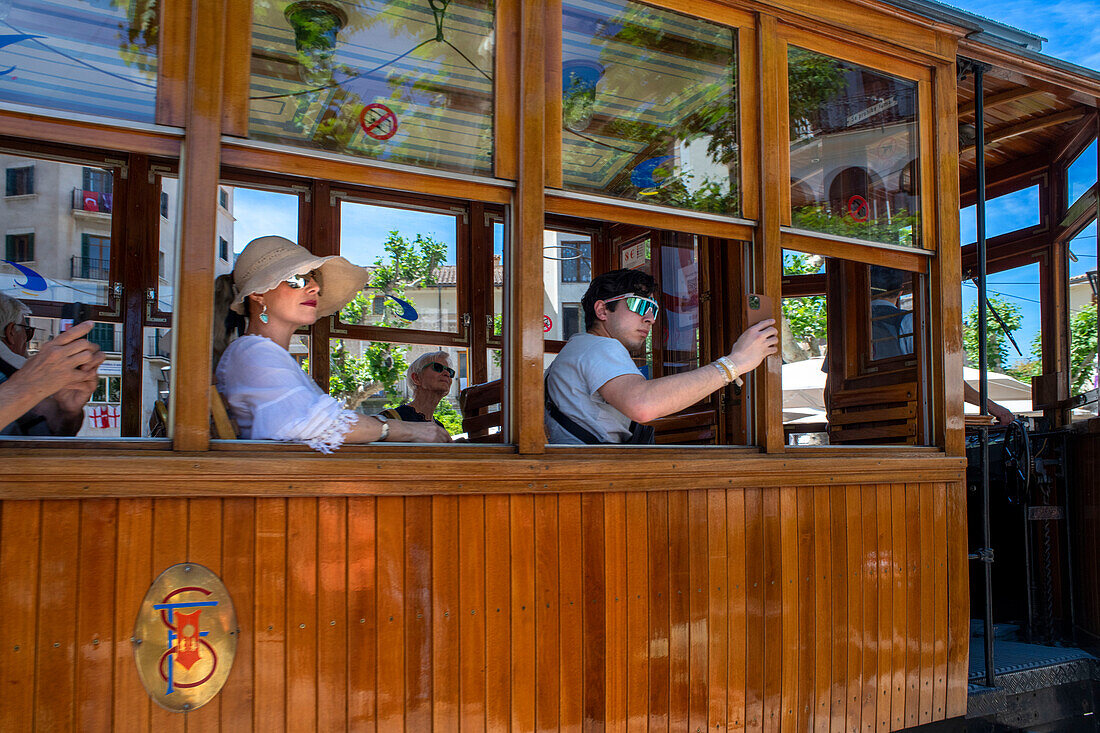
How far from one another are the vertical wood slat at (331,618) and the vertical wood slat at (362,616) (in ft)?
0.05

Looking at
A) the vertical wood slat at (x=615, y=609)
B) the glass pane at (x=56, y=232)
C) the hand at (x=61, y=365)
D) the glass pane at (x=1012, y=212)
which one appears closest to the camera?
the hand at (x=61, y=365)

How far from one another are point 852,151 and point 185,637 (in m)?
2.72

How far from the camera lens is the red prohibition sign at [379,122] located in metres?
2.26

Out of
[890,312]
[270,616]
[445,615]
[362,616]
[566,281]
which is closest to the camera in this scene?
[270,616]

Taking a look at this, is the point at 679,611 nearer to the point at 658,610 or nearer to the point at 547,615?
the point at 658,610

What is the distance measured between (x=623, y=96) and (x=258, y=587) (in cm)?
192

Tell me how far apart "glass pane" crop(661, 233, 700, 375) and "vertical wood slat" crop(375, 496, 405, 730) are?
2180 mm

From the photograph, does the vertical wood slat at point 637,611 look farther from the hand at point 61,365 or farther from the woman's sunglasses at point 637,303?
the hand at point 61,365

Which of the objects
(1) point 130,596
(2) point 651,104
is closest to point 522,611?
(1) point 130,596

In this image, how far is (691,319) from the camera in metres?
4.03

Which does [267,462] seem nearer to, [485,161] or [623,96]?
Result: [485,161]

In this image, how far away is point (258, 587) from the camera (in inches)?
79.4

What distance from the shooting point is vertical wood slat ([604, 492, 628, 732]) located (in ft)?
8.05

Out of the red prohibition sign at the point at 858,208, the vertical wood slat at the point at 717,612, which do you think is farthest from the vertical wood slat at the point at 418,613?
the red prohibition sign at the point at 858,208
